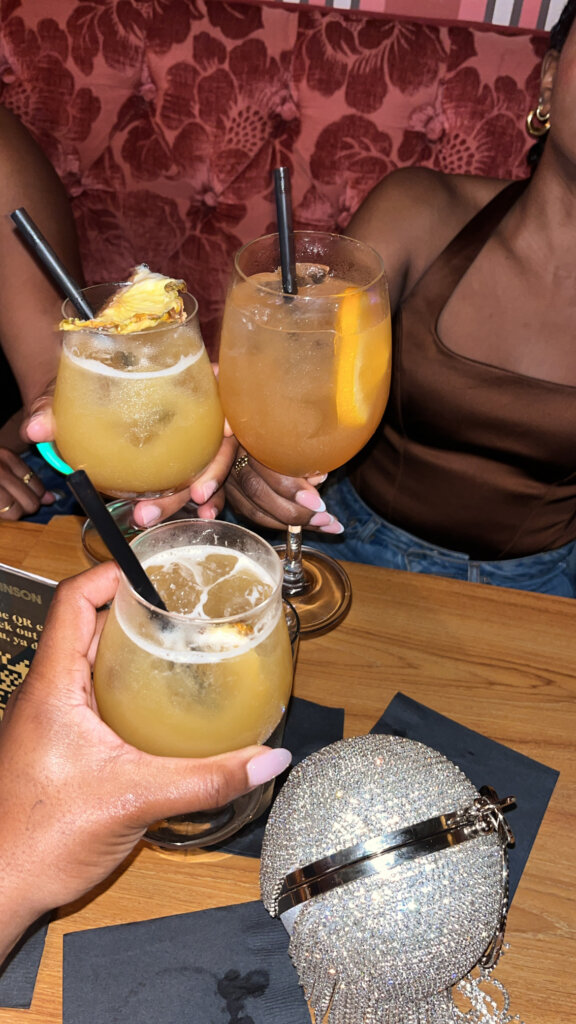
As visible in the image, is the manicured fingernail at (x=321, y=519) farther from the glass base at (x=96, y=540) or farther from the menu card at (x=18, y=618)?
the menu card at (x=18, y=618)

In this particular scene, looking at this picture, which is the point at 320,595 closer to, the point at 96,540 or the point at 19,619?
the point at 96,540

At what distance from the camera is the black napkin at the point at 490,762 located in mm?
1041

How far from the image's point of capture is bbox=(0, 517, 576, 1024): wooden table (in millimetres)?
911

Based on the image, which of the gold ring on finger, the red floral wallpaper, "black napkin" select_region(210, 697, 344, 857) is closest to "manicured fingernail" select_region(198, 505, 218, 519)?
the gold ring on finger

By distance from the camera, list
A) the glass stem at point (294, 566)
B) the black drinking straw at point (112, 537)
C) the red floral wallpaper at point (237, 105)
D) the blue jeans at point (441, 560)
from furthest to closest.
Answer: the red floral wallpaper at point (237, 105)
the blue jeans at point (441, 560)
the glass stem at point (294, 566)
the black drinking straw at point (112, 537)

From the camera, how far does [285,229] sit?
110cm

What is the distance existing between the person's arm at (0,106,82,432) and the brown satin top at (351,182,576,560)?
856 millimetres

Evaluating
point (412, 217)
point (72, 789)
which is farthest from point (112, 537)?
point (412, 217)

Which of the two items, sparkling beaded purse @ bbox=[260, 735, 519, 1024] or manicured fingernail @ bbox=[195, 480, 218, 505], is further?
manicured fingernail @ bbox=[195, 480, 218, 505]

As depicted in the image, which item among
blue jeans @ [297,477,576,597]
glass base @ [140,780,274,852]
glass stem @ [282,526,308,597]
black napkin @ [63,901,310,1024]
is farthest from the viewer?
blue jeans @ [297,477,576,597]

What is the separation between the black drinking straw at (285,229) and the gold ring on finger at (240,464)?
1.52 feet

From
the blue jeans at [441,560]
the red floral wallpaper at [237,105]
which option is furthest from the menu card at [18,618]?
the red floral wallpaper at [237,105]

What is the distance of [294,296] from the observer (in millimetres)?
1034

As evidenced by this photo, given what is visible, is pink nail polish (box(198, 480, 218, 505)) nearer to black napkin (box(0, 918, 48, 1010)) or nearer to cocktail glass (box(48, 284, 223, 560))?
cocktail glass (box(48, 284, 223, 560))
